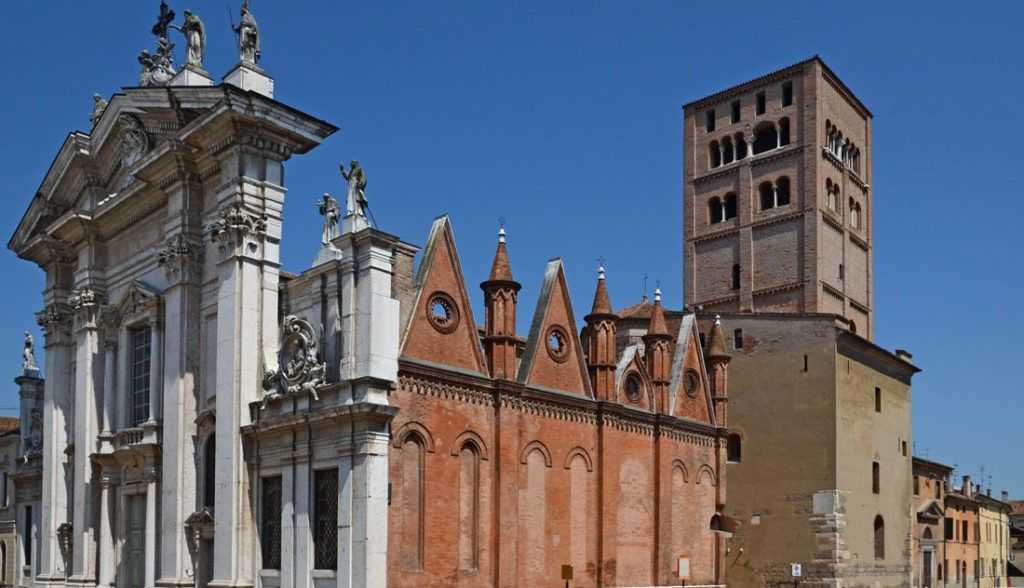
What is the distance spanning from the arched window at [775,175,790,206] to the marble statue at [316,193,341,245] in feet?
93.5

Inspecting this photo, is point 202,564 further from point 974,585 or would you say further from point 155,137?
point 974,585

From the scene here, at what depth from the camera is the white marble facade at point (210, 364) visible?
64.8 feet

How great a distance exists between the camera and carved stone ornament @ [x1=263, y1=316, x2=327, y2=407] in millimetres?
20078

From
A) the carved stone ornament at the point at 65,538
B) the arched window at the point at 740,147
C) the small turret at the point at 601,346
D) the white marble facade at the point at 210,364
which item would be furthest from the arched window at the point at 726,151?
the carved stone ornament at the point at 65,538

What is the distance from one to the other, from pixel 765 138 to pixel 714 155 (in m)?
2.49

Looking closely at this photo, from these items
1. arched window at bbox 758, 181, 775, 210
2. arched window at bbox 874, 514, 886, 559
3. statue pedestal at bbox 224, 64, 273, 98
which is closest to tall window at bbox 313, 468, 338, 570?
statue pedestal at bbox 224, 64, 273, 98

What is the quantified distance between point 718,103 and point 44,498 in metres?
31.8

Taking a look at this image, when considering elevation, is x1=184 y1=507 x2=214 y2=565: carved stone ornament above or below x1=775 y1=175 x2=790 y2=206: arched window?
below

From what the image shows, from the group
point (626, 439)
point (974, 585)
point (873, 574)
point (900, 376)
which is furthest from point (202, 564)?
point (974, 585)

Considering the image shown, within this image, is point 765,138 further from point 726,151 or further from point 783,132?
point 726,151

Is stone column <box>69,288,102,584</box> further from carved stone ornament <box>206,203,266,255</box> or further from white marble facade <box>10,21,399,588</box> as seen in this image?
carved stone ornament <box>206,203,266,255</box>

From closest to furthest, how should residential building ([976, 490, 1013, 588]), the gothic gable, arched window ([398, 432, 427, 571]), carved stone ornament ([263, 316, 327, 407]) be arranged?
carved stone ornament ([263, 316, 327, 407]), arched window ([398, 432, 427, 571]), the gothic gable, residential building ([976, 490, 1013, 588])

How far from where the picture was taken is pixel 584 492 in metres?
27.3

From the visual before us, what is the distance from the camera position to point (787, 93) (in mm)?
45688
